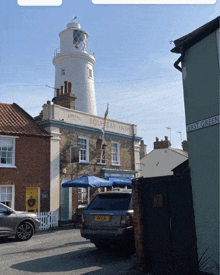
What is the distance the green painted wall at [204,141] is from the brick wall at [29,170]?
1284cm

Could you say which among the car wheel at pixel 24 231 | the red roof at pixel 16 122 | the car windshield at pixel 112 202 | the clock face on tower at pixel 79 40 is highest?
the clock face on tower at pixel 79 40

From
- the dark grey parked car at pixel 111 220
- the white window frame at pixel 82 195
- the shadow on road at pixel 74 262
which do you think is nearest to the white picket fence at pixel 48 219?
the white window frame at pixel 82 195

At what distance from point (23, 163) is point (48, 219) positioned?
3550 millimetres

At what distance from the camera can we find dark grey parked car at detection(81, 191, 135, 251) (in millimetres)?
8518

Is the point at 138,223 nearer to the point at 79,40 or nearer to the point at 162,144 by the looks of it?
the point at 79,40

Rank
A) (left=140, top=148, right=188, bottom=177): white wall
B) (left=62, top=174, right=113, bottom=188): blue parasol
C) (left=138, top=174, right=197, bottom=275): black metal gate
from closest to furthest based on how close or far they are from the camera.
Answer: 1. (left=138, top=174, right=197, bottom=275): black metal gate
2. (left=62, top=174, right=113, bottom=188): blue parasol
3. (left=140, top=148, right=188, bottom=177): white wall

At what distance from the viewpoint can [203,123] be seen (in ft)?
21.6

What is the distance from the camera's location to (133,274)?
→ 22.1 ft

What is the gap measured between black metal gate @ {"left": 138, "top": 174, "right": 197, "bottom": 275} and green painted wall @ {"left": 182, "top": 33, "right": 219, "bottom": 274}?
0.20 m

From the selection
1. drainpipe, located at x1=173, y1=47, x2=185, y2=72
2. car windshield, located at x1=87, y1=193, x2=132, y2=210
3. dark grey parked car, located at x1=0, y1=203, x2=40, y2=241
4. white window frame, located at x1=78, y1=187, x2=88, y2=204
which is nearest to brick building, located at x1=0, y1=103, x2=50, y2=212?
white window frame, located at x1=78, y1=187, x2=88, y2=204

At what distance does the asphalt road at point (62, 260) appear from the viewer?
7383mm

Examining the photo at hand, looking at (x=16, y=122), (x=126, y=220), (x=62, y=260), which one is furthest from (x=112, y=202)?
(x=16, y=122)

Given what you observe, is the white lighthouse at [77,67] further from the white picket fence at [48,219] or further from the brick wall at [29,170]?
the white picket fence at [48,219]

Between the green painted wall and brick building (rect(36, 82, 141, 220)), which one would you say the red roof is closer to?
brick building (rect(36, 82, 141, 220))
